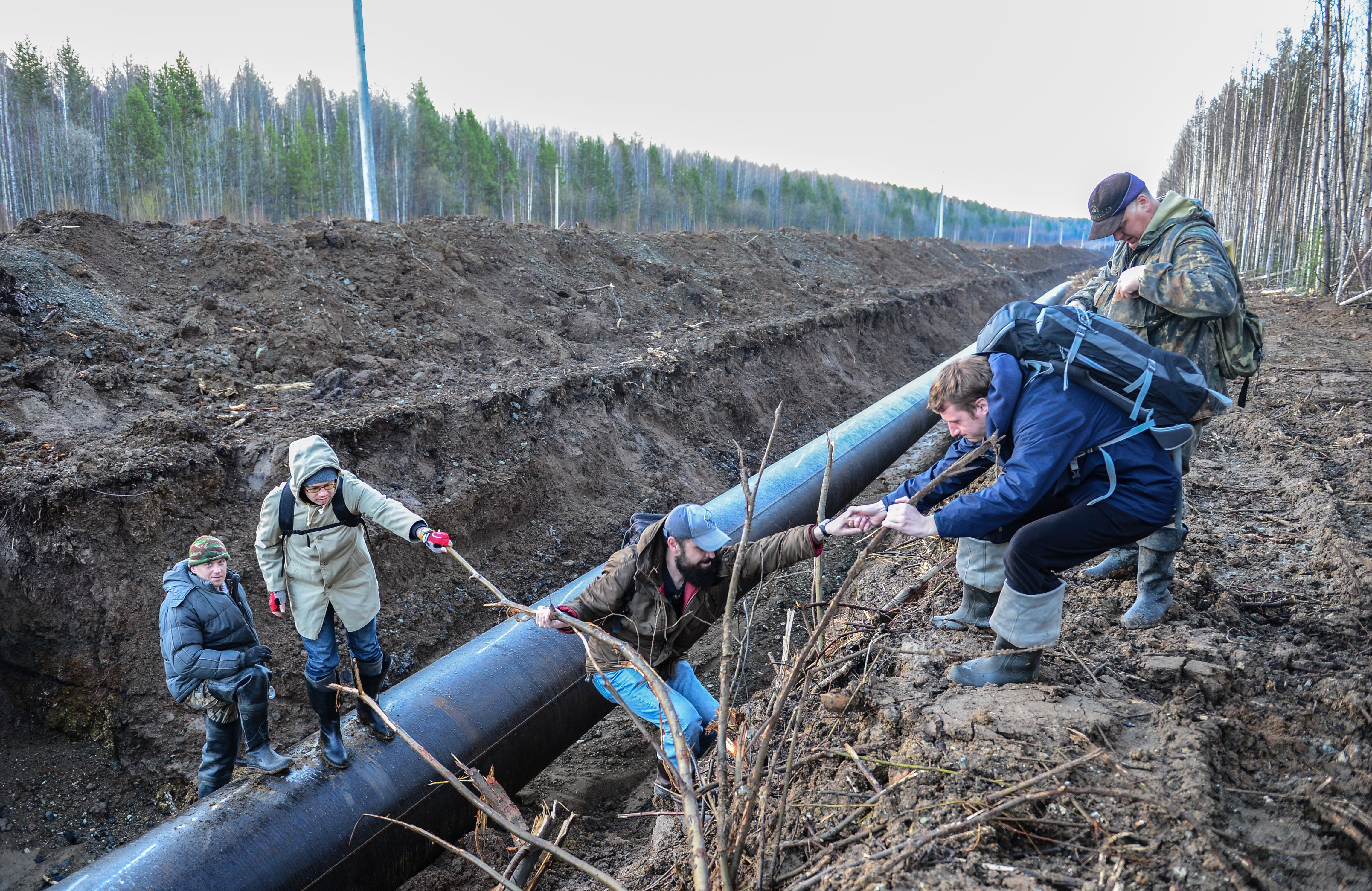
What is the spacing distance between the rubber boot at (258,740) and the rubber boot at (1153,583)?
12.4 ft

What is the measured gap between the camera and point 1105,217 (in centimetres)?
348

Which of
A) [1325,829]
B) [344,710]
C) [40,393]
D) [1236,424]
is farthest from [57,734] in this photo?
[1236,424]

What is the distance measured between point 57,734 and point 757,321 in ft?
33.0

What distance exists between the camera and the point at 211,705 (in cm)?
338

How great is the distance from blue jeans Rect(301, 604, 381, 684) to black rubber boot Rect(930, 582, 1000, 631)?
2.77m

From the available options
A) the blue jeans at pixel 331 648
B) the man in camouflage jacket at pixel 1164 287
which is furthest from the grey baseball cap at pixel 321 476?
the man in camouflage jacket at pixel 1164 287

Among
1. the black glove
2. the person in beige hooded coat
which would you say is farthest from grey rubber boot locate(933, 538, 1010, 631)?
the black glove

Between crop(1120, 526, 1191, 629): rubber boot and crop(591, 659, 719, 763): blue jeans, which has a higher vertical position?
crop(1120, 526, 1191, 629): rubber boot

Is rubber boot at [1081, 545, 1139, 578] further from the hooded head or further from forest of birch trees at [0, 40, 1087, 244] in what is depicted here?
A: forest of birch trees at [0, 40, 1087, 244]

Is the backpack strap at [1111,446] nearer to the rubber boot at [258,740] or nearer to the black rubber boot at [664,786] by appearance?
the black rubber boot at [664,786]

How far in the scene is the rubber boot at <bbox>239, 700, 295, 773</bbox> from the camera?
3145 mm

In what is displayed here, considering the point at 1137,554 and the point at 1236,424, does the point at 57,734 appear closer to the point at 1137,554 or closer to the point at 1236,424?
the point at 1137,554

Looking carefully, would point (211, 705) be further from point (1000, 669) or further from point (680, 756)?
point (1000, 669)

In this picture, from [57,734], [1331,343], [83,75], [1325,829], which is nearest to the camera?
[1325,829]
